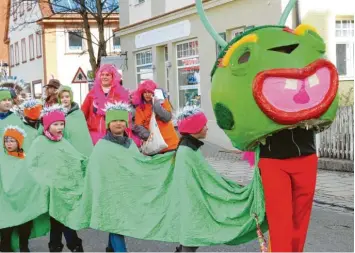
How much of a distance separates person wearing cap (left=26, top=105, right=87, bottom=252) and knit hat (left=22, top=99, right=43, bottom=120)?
142cm

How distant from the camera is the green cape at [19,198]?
19.7 ft

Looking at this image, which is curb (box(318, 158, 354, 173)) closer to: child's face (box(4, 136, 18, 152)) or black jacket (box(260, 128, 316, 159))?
child's face (box(4, 136, 18, 152))

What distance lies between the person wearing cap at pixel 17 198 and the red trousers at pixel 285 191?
238 centimetres

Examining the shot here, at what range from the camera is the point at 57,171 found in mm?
6004

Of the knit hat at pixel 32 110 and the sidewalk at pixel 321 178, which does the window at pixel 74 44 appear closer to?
the sidewalk at pixel 321 178

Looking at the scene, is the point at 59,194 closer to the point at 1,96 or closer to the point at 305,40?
the point at 1,96

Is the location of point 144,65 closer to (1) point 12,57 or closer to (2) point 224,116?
(2) point 224,116

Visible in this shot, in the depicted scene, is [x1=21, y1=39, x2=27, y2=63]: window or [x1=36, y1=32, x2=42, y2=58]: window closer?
[x1=36, y1=32, x2=42, y2=58]: window

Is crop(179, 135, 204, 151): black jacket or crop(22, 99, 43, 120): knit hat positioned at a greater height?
crop(22, 99, 43, 120): knit hat

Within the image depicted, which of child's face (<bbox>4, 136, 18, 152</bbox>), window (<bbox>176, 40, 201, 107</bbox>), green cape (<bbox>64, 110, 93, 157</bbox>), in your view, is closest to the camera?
child's face (<bbox>4, 136, 18, 152</bbox>)

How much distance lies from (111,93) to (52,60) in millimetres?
30011

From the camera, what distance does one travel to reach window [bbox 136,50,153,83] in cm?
2102

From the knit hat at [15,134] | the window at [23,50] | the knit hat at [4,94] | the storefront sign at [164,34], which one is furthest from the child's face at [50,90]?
the window at [23,50]

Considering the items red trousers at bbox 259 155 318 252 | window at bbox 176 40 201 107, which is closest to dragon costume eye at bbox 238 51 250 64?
red trousers at bbox 259 155 318 252
